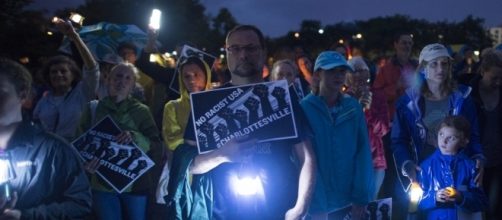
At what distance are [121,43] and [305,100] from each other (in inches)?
188

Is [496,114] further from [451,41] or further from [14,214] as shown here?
[451,41]

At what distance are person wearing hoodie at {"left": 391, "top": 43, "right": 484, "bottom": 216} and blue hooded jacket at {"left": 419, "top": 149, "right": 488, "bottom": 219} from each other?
161 mm

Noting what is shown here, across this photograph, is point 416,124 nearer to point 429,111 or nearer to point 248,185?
point 429,111

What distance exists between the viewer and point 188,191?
11.0 feet

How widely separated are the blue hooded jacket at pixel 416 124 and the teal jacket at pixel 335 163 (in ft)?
2.22

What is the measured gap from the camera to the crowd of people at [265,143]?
322 cm

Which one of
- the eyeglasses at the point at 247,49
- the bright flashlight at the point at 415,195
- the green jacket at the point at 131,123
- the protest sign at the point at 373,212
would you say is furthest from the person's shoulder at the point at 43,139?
the bright flashlight at the point at 415,195

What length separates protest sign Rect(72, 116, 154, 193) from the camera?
552 centimetres

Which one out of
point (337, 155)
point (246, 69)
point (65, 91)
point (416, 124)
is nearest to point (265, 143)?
point (246, 69)

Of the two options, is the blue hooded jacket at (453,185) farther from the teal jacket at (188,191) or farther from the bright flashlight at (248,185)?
the teal jacket at (188,191)

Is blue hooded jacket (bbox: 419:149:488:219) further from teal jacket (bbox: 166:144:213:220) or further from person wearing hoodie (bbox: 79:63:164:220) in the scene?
person wearing hoodie (bbox: 79:63:164:220)

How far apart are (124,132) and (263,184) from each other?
262cm

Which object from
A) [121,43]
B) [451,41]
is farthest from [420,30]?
[121,43]

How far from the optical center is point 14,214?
302 centimetres
